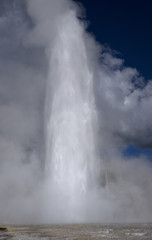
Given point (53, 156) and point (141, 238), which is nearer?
point (141, 238)

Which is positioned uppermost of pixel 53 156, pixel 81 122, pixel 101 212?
pixel 81 122

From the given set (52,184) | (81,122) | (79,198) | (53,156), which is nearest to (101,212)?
(79,198)

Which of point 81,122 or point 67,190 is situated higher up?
point 81,122

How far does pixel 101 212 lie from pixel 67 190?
8629mm

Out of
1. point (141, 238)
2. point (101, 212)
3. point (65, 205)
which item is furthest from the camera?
point (101, 212)

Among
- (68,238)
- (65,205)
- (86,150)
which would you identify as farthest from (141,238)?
(86,150)

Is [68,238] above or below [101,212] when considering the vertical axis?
below

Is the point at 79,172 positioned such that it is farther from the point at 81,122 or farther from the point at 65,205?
the point at 81,122

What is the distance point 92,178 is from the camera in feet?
176

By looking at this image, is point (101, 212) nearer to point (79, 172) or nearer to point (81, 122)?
point (79, 172)

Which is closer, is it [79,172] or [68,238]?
[68,238]

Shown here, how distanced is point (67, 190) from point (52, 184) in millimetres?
3598

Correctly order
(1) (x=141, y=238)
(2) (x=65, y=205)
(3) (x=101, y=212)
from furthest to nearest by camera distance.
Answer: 1. (3) (x=101, y=212)
2. (2) (x=65, y=205)
3. (1) (x=141, y=238)

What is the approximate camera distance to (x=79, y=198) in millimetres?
49406
